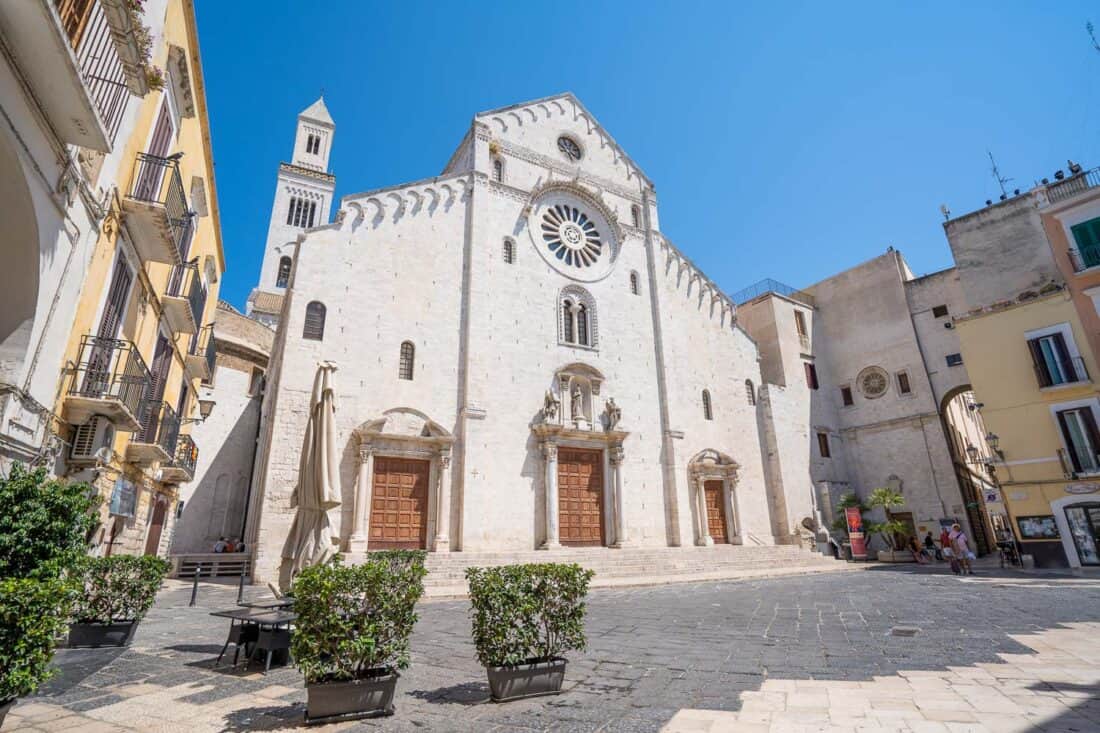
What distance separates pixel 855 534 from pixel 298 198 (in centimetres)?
4840

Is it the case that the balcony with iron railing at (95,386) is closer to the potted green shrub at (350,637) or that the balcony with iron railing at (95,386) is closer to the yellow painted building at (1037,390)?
the potted green shrub at (350,637)

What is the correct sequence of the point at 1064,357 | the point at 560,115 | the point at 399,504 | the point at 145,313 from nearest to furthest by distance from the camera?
the point at 145,313 → the point at 399,504 → the point at 1064,357 → the point at 560,115

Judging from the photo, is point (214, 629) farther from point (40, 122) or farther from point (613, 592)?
point (613, 592)

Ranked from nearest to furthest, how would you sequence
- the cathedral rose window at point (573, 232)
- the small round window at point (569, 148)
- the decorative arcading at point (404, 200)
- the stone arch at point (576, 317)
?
the decorative arcading at point (404, 200) → the stone arch at point (576, 317) → the cathedral rose window at point (573, 232) → the small round window at point (569, 148)

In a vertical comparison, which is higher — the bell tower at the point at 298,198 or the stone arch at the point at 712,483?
the bell tower at the point at 298,198

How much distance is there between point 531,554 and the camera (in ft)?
54.1

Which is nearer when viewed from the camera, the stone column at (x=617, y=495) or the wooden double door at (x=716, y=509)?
the stone column at (x=617, y=495)

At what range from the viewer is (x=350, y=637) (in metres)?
4.19

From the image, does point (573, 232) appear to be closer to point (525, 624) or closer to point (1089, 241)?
point (1089, 241)

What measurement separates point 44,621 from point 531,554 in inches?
551

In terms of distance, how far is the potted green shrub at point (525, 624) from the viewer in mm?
4633

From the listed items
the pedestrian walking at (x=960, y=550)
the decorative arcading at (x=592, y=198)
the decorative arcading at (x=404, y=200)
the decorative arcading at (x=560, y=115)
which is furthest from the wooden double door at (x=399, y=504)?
the pedestrian walking at (x=960, y=550)

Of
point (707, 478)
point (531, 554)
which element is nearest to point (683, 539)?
point (707, 478)

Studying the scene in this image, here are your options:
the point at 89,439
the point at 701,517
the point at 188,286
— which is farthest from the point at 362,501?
the point at 701,517
